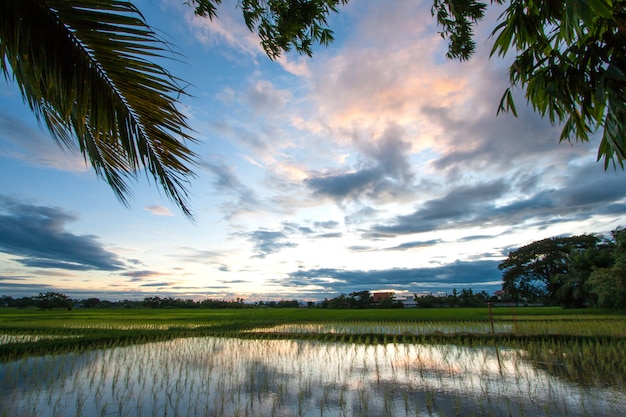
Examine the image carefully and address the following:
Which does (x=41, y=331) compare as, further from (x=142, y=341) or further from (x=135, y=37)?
(x=135, y=37)

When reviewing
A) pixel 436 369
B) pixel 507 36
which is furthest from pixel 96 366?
pixel 507 36

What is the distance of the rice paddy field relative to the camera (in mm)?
4996

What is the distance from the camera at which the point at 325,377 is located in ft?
22.4

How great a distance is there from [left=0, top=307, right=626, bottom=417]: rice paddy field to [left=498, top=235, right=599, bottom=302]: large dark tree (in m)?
29.3

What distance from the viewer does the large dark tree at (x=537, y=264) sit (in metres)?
35.7

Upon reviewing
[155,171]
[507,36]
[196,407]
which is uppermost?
[507,36]

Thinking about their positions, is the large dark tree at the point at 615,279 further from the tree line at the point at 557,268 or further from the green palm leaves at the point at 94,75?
the green palm leaves at the point at 94,75

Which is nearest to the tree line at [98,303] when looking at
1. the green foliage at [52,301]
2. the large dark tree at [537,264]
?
the green foliage at [52,301]

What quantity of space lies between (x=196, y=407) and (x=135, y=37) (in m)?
5.24

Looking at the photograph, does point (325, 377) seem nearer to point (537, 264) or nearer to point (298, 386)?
point (298, 386)

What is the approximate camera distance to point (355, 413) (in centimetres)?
472

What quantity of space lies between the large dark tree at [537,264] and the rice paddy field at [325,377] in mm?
29312

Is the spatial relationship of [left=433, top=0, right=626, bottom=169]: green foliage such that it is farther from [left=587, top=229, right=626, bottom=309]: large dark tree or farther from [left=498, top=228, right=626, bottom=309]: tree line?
[left=498, top=228, right=626, bottom=309]: tree line

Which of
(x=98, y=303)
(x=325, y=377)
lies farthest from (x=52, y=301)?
(x=325, y=377)
